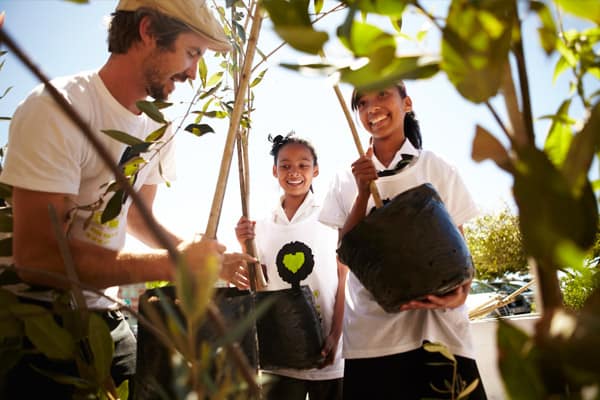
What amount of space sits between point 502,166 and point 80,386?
0.46m

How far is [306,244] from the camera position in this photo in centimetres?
212

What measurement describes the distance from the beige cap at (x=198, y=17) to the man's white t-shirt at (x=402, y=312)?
0.64m

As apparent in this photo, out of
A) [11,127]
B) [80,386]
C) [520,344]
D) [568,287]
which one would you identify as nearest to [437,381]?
[80,386]

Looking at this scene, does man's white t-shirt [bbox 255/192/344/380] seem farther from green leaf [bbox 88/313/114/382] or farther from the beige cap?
green leaf [bbox 88/313/114/382]

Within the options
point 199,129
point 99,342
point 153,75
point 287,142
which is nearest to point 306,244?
point 287,142

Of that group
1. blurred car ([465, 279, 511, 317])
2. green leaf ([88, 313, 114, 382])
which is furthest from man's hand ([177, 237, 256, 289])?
blurred car ([465, 279, 511, 317])

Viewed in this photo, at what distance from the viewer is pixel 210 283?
7.9 inches

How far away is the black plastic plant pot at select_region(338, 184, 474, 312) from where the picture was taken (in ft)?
2.91

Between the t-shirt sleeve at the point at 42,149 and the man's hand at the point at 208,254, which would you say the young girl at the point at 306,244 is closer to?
the man's hand at the point at 208,254

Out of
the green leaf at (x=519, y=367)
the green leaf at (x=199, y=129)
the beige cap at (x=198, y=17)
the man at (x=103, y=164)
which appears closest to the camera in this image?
the green leaf at (x=519, y=367)

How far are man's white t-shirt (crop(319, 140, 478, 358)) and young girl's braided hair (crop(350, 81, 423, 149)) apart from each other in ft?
0.48

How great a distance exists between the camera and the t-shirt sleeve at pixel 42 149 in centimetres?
95

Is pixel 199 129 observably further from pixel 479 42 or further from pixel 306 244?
pixel 306 244

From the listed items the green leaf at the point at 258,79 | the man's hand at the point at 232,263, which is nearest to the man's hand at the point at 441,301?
the man's hand at the point at 232,263
